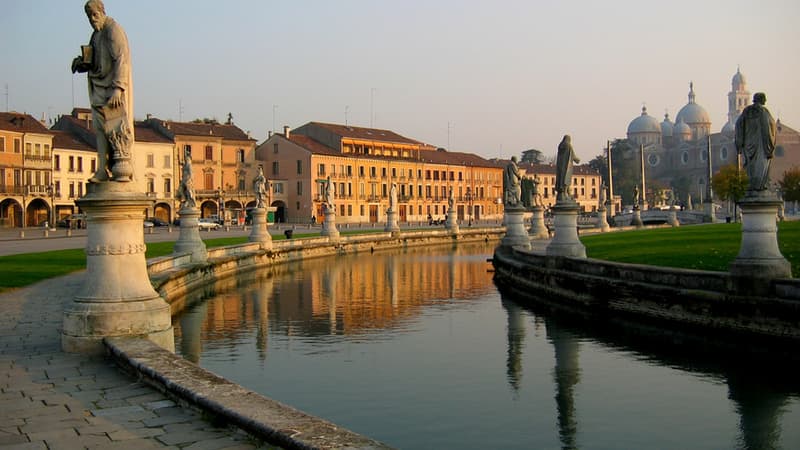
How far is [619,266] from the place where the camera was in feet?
61.5

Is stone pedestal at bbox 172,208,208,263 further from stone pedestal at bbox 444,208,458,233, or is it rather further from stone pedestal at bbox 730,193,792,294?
stone pedestal at bbox 444,208,458,233

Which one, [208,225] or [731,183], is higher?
[731,183]

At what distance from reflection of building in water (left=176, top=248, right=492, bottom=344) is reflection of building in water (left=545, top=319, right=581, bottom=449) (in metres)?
4.02

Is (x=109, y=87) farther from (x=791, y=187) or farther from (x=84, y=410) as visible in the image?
(x=791, y=187)

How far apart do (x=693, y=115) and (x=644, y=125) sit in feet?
41.9

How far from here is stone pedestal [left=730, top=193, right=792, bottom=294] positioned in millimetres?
14125

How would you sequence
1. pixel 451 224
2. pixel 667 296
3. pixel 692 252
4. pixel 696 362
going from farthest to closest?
pixel 451 224 < pixel 692 252 < pixel 667 296 < pixel 696 362

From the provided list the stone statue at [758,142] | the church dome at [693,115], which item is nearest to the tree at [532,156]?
the church dome at [693,115]

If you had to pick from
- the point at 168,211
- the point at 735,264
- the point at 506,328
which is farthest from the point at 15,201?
the point at 735,264

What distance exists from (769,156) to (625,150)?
134 m

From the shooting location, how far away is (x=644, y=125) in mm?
167500

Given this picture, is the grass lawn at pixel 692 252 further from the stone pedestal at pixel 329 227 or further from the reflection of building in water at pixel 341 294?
the stone pedestal at pixel 329 227

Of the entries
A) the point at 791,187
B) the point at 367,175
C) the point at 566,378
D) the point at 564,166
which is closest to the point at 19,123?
the point at 367,175

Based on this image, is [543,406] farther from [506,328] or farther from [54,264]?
[54,264]
